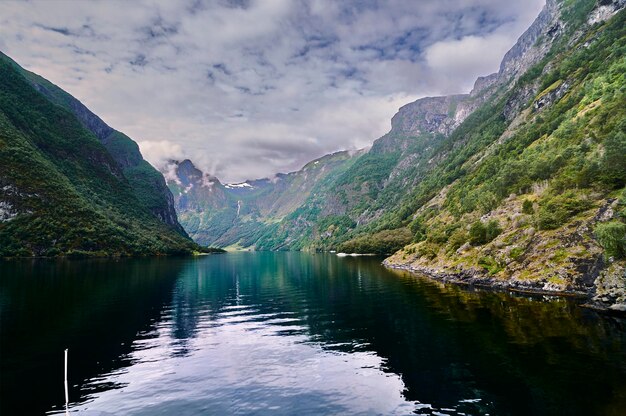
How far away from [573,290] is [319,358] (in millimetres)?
55254

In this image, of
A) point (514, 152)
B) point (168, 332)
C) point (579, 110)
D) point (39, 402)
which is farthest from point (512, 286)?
point (514, 152)

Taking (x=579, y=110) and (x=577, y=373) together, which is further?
(x=579, y=110)

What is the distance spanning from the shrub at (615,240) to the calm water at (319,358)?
10.2 m

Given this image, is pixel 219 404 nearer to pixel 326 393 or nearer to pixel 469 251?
pixel 326 393

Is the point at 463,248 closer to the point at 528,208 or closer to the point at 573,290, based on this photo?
the point at 528,208

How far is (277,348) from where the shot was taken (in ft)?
132

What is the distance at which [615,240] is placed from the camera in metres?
54.0

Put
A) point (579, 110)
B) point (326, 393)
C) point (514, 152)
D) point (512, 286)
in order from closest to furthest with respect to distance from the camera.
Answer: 1. point (326, 393)
2. point (512, 286)
3. point (579, 110)
4. point (514, 152)

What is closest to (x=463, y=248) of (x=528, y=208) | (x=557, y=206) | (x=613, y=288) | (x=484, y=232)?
(x=484, y=232)

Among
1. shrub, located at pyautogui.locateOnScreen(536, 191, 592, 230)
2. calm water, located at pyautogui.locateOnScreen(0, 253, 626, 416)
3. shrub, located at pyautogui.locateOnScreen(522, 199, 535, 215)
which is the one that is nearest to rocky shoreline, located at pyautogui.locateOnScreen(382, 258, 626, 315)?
calm water, located at pyautogui.locateOnScreen(0, 253, 626, 416)

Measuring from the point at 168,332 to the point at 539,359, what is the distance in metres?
44.5

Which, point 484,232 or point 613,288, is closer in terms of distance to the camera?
point 613,288

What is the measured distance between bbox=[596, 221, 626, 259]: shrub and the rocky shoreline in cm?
224

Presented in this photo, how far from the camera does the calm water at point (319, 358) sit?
82.3ft
